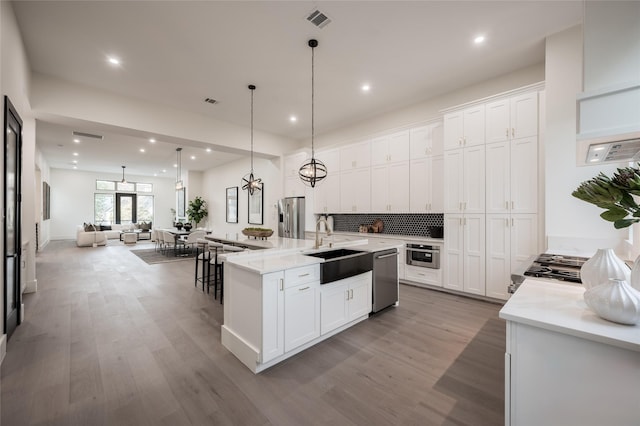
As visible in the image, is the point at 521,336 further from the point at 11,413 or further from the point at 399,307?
the point at 11,413

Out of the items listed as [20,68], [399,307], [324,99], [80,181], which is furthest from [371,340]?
[80,181]

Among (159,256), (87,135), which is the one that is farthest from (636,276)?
(87,135)

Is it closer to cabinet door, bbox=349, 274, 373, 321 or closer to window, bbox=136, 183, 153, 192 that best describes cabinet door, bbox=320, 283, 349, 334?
cabinet door, bbox=349, 274, 373, 321

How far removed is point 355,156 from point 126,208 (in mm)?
13164

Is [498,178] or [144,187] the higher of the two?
[144,187]

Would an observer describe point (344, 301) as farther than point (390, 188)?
No

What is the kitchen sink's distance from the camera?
2.65 metres

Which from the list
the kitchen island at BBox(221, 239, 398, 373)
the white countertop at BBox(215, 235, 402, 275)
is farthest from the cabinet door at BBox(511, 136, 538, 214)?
the kitchen island at BBox(221, 239, 398, 373)

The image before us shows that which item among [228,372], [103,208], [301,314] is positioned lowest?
[228,372]

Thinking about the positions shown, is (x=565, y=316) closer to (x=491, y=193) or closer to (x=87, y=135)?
(x=491, y=193)

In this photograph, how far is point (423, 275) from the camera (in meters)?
4.56

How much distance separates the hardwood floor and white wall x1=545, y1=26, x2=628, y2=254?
1319 millimetres

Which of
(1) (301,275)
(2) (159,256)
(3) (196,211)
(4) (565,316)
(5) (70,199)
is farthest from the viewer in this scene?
(5) (70,199)

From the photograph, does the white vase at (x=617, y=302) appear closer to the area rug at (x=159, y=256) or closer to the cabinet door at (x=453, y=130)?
the cabinet door at (x=453, y=130)
